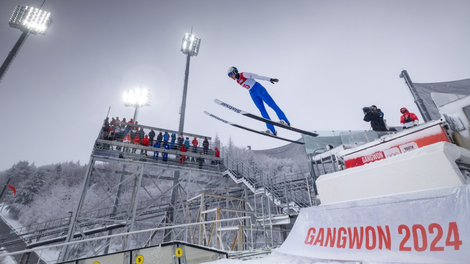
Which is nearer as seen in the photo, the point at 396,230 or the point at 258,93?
the point at 396,230

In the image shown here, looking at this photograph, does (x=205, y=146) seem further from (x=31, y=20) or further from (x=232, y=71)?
(x=31, y=20)

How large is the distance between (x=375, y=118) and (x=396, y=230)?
→ 237 inches

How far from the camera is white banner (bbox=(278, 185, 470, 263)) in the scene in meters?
2.73

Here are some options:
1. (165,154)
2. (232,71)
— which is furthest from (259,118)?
(165,154)

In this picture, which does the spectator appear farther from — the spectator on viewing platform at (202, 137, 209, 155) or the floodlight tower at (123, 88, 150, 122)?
the floodlight tower at (123, 88, 150, 122)

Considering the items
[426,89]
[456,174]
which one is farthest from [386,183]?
[426,89]

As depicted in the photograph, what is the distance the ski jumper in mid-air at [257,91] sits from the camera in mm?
8281

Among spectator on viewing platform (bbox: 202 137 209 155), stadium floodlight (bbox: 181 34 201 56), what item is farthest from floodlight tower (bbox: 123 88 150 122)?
spectator on viewing platform (bbox: 202 137 209 155)

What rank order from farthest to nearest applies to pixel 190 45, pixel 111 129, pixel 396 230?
1. pixel 190 45
2. pixel 111 129
3. pixel 396 230

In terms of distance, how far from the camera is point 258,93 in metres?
8.54

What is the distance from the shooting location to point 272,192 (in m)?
11.0

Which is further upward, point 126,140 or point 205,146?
point 205,146

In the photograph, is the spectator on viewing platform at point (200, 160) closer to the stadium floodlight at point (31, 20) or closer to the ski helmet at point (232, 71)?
the ski helmet at point (232, 71)

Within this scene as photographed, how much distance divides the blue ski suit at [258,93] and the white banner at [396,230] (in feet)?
15.5
